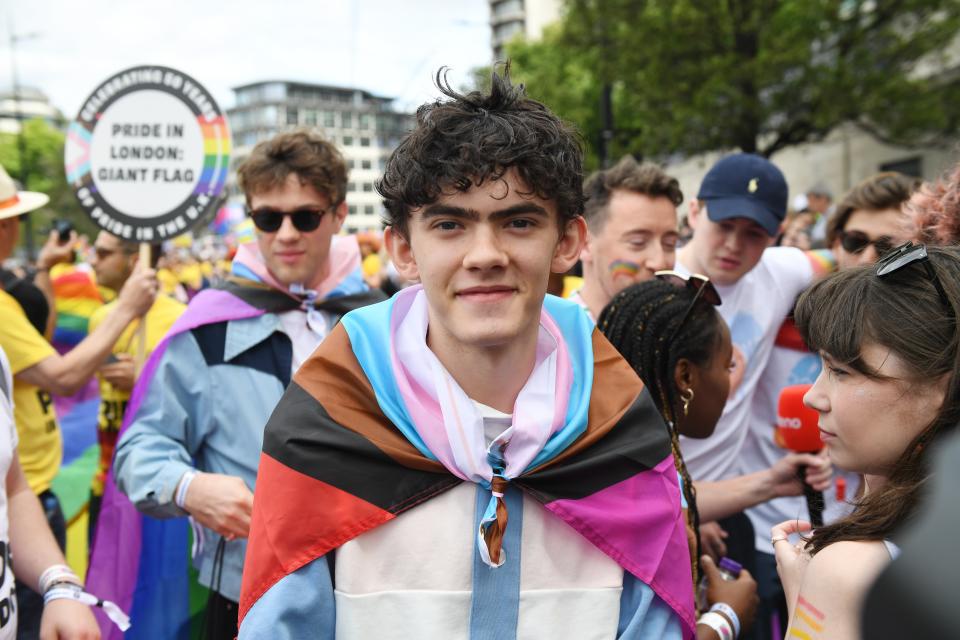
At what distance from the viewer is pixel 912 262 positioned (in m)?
1.80

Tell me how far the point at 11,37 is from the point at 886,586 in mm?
40853

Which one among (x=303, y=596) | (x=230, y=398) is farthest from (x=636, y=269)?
(x=303, y=596)

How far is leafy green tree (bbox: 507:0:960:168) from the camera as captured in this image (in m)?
17.0

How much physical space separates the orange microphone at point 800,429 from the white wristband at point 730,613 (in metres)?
0.59

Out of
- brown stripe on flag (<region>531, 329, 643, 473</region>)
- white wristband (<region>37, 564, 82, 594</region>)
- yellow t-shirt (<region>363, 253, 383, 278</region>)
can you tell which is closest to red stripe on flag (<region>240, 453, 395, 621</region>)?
brown stripe on flag (<region>531, 329, 643, 473</region>)

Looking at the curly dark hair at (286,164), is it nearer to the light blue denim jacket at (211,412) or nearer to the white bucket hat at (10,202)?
the light blue denim jacket at (211,412)

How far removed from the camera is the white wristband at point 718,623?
7.57 ft

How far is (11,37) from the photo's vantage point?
3456 cm

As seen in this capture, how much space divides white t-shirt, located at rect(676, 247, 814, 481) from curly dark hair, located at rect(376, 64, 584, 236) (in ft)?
4.60

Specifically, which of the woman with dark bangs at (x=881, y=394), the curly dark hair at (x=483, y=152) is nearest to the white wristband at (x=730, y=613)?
the woman with dark bangs at (x=881, y=394)

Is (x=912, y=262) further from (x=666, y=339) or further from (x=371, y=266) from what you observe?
(x=371, y=266)

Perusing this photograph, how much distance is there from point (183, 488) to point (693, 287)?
1.75m

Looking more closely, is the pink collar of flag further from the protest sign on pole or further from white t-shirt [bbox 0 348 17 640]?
the protest sign on pole

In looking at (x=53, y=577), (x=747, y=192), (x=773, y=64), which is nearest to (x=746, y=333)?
(x=747, y=192)
